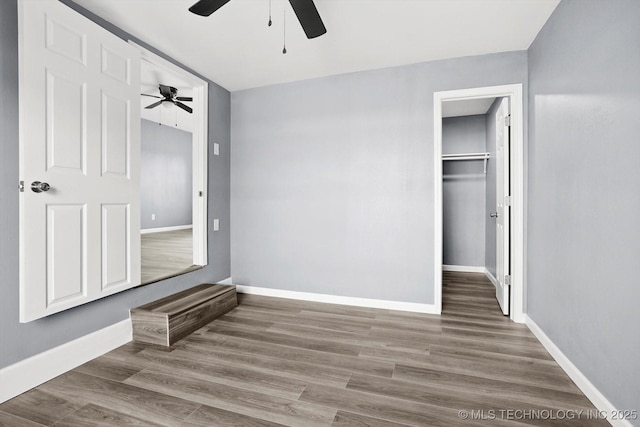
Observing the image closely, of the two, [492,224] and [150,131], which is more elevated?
[150,131]

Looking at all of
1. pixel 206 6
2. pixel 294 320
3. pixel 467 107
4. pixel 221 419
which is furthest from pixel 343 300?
pixel 467 107

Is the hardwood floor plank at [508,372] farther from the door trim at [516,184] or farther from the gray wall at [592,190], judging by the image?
the door trim at [516,184]

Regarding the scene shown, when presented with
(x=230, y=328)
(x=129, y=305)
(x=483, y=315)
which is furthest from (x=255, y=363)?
(x=483, y=315)

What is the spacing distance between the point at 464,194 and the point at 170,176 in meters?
6.72

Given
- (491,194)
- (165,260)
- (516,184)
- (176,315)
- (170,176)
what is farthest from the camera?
(170,176)

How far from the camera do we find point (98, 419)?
1.48 meters

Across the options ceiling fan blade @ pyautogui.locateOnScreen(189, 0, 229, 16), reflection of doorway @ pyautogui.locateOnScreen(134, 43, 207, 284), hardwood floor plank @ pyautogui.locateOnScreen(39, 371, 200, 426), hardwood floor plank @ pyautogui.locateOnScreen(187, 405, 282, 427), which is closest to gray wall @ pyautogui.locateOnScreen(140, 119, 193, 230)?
reflection of doorway @ pyautogui.locateOnScreen(134, 43, 207, 284)

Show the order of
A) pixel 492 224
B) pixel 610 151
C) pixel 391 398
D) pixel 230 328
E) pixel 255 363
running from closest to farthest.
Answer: pixel 610 151
pixel 391 398
pixel 255 363
pixel 230 328
pixel 492 224

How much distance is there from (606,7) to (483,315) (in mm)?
2407

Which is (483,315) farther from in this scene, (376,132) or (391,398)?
(376,132)

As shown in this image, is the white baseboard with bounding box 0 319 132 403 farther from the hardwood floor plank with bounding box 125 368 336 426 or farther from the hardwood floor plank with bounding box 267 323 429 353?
the hardwood floor plank with bounding box 267 323 429 353

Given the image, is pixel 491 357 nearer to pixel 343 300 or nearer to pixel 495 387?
pixel 495 387

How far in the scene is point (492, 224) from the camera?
4.13 metres

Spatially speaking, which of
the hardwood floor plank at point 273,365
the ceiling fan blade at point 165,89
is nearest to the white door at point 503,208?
the hardwood floor plank at point 273,365
